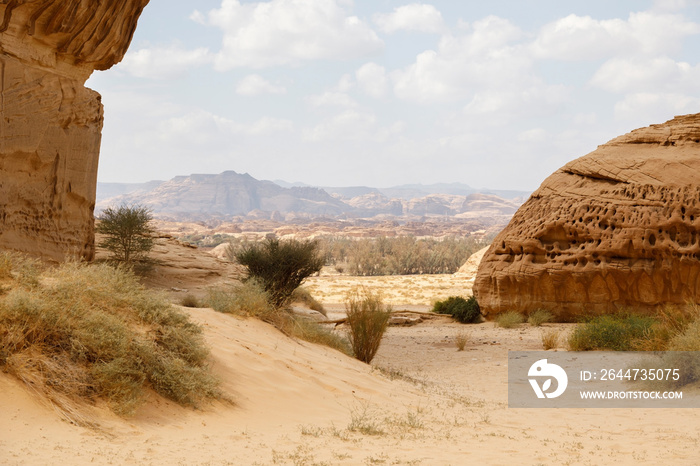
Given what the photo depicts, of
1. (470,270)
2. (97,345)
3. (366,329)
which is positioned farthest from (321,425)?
(470,270)

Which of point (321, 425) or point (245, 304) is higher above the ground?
point (245, 304)

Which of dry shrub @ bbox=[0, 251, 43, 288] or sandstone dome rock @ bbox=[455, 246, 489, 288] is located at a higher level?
dry shrub @ bbox=[0, 251, 43, 288]

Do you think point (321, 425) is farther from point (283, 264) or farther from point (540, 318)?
point (540, 318)

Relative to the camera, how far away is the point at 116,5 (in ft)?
36.1

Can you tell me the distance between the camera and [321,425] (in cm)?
545

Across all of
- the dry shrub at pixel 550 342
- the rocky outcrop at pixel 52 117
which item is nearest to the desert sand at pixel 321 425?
the dry shrub at pixel 550 342

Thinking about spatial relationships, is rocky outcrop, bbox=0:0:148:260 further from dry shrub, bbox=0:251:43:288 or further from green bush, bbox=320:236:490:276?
green bush, bbox=320:236:490:276

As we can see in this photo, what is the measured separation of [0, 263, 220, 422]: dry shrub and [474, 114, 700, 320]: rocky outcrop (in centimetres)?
999

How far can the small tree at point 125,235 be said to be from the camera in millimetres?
16656

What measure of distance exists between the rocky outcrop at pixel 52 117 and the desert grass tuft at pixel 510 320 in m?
9.17

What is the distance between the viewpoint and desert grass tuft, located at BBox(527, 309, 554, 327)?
14000 millimetres

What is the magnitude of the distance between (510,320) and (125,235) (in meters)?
10.5

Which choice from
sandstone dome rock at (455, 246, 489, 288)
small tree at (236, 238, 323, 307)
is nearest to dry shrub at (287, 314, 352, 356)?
small tree at (236, 238, 323, 307)

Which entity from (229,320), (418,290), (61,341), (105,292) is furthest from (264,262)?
(418,290)
